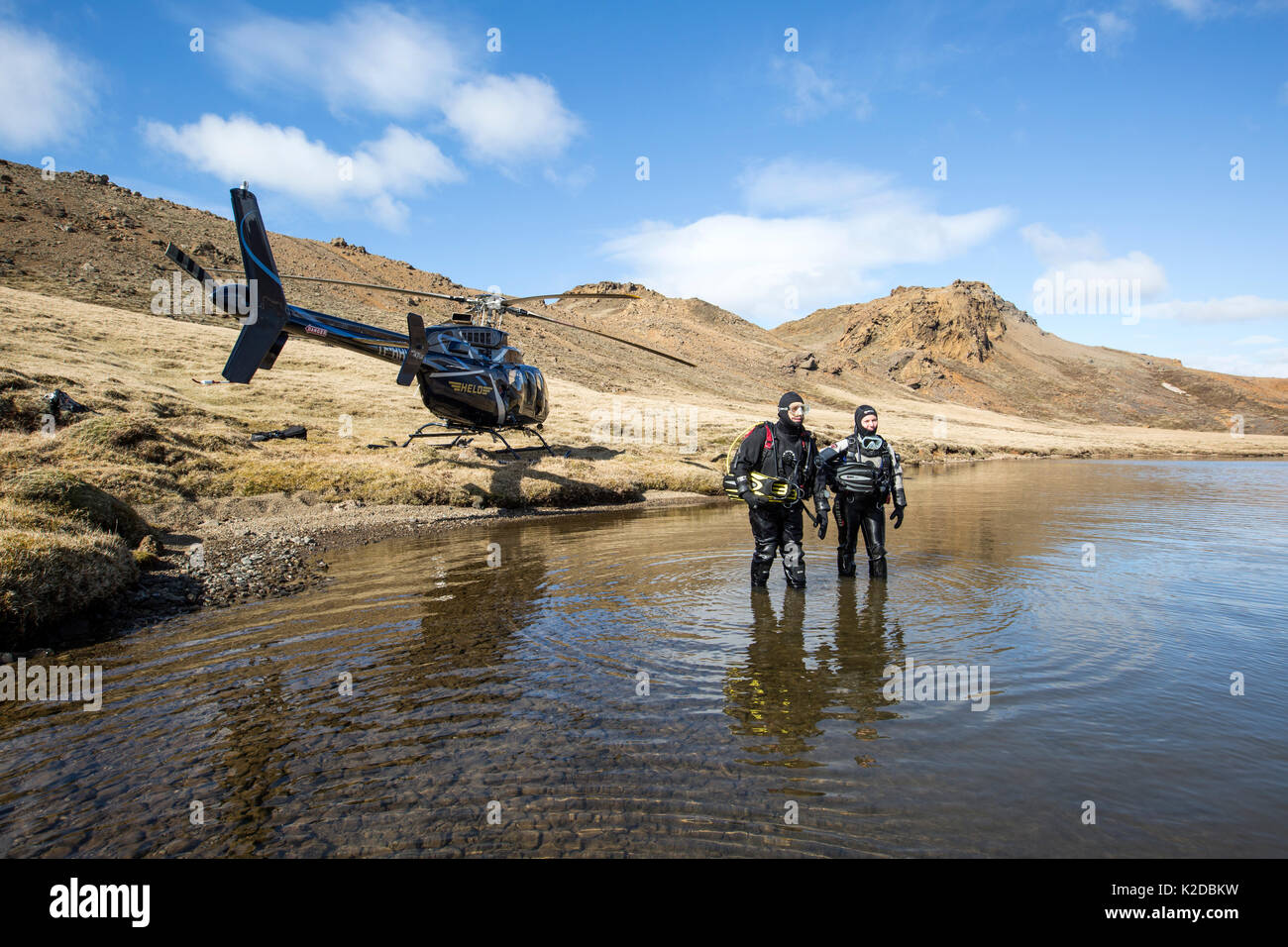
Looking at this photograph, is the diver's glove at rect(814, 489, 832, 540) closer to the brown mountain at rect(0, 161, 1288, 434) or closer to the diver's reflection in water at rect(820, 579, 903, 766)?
the diver's reflection in water at rect(820, 579, 903, 766)

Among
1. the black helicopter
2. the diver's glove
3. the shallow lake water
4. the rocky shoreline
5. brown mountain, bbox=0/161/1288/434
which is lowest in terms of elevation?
the shallow lake water

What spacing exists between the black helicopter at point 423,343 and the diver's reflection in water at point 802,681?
8.69 m

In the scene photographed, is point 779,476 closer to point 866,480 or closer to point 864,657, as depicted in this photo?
point 866,480

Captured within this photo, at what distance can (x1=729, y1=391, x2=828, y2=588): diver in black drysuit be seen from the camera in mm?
9625

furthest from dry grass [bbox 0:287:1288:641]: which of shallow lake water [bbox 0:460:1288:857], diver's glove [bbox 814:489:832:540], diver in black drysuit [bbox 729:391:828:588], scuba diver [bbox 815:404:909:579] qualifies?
scuba diver [bbox 815:404:909:579]

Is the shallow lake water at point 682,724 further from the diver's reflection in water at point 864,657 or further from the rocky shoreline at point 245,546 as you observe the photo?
the rocky shoreline at point 245,546

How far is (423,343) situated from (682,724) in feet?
52.5

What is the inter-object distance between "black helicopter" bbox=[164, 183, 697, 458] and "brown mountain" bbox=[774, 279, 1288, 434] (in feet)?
333

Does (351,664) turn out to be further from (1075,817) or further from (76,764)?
(1075,817)

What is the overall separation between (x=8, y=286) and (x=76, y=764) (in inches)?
2225

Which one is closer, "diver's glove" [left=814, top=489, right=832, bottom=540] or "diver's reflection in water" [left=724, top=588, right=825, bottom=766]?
"diver's reflection in water" [left=724, top=588, right=825, bottom=766]

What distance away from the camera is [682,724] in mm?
5633
